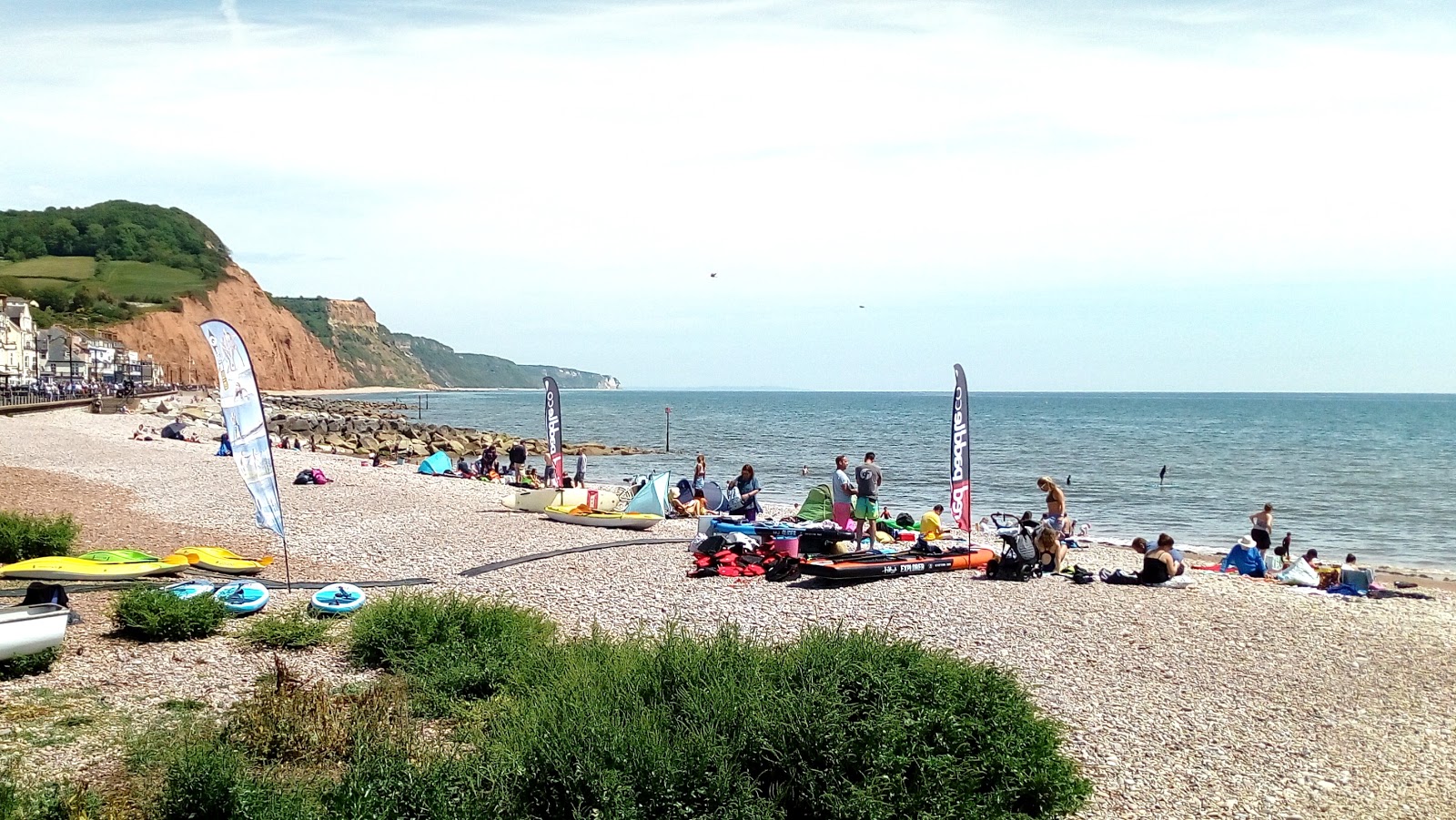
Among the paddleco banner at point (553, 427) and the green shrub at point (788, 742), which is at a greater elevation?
the paddleco banner at point (553, 427)

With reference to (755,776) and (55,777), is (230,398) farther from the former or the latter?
(755,776)

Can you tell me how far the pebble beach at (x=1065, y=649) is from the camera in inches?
294

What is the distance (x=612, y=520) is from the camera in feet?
63.9

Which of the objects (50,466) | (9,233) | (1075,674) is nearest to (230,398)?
(1075,674)

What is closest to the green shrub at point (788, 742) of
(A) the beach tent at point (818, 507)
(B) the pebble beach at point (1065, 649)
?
(B) the pebble beach at point (1065, 649)

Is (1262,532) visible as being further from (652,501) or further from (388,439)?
(388,439)

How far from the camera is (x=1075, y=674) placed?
31.8ft

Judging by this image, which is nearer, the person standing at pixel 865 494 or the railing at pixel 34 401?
the person standing at pixel 865 494

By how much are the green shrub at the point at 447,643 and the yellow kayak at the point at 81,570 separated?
3.75m

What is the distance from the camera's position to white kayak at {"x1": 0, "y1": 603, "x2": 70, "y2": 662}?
27.1ft

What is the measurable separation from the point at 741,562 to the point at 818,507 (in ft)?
23.8

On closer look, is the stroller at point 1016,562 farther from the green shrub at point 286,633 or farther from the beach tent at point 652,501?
the green shrub at point 286,633

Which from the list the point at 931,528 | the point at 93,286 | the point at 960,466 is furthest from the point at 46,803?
the point at 93,286

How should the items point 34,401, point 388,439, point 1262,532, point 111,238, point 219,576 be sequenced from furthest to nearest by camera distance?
point 111,238 → point 34,401 → point 388,439 → point 1262,532 → point 219,576
